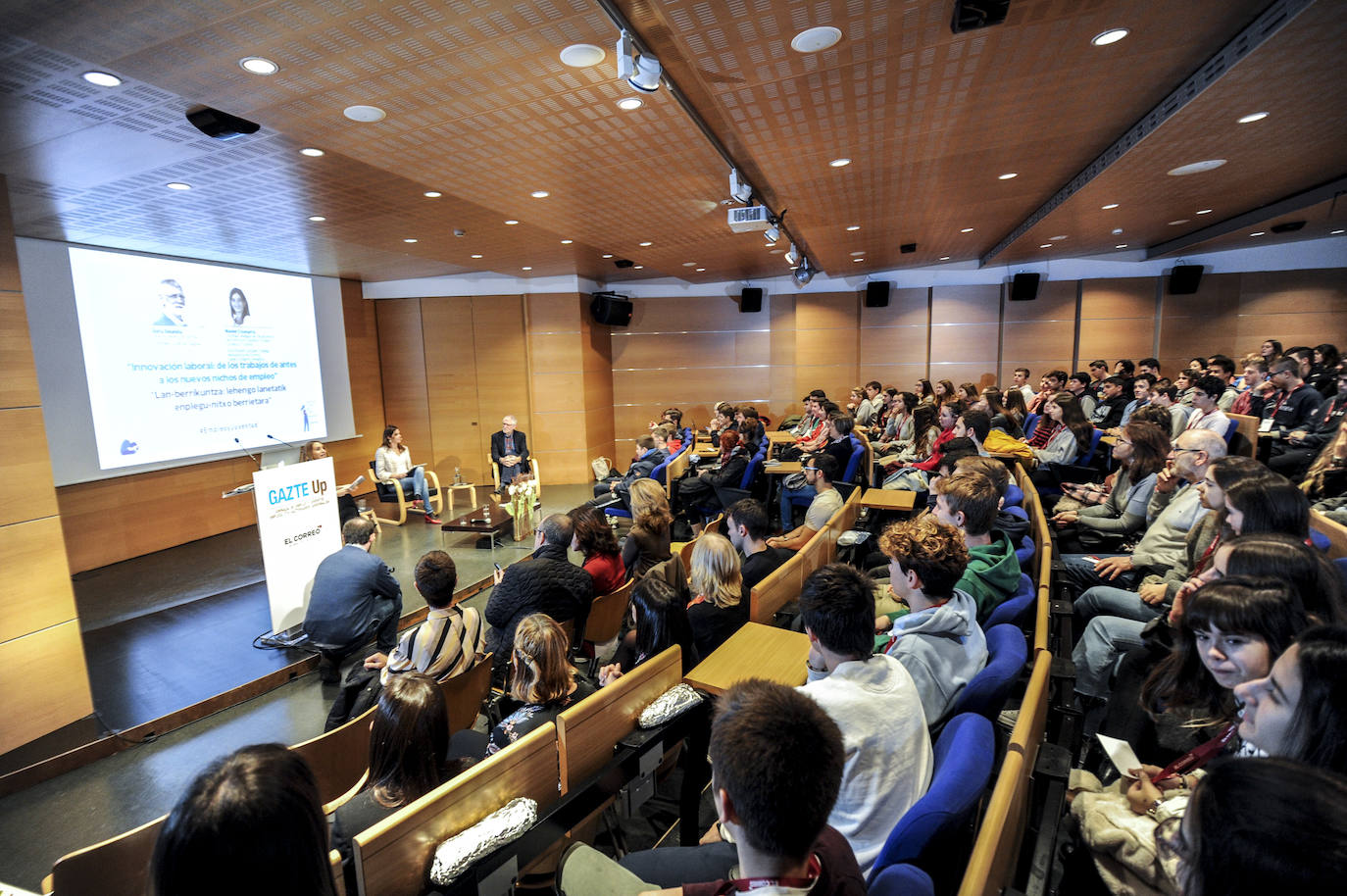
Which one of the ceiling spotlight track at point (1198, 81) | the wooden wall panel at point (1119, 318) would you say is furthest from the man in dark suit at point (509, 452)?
the wooden wall panel at point (1119, 318)

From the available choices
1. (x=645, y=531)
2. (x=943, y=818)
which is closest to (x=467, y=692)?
(x=645, y=531)

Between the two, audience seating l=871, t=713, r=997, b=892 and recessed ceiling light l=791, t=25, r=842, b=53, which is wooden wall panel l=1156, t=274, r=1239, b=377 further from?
audience seating l=871, t=713, r=997, b=892

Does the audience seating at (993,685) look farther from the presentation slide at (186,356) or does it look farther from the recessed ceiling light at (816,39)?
the presentation slide at (186,356)

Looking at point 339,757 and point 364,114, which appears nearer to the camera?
point 339,757

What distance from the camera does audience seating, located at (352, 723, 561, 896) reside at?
144 cm

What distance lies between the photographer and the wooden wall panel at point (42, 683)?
346 cm

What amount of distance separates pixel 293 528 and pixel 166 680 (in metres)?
1.23

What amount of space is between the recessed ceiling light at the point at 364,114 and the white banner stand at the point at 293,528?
2.57 meters

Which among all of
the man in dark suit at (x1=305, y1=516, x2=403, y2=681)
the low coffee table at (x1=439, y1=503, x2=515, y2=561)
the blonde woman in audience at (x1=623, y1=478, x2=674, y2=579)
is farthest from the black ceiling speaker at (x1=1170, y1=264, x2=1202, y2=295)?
the man in dark suit at (x1=305, y1=516, x2=403, y2=681)

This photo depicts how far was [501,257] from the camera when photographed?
8516mm

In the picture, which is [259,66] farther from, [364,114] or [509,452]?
[509,452]

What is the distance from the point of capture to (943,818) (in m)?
1.33

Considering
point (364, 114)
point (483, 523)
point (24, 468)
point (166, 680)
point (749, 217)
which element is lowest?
point (166, 680)

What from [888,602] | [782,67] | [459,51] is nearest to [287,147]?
[459,51]
